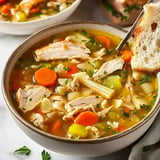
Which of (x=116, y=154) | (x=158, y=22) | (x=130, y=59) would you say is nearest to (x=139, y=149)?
(x=116, y=154)

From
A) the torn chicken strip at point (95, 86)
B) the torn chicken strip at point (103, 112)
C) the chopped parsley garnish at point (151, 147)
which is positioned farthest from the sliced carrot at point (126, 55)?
the chopped parsley garnish at point (151, 147)

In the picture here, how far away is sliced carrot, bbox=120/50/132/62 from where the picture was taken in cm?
263

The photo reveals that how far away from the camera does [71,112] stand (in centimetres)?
233

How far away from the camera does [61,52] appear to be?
8.70 feet

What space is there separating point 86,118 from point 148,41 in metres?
0.67

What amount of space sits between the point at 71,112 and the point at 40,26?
34.7 inches

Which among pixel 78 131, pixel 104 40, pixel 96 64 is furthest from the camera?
pixel 104 40

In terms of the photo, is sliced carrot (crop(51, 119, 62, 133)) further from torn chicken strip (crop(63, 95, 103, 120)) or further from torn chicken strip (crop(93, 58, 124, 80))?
torn chicken strip (crop(93, 58, 124, 80))

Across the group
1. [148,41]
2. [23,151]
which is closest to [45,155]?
[23,151]

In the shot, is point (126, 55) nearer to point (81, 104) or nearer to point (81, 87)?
point (81, 87)

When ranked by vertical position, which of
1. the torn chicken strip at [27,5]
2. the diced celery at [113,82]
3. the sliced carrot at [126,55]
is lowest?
the diced celery at [113,82]

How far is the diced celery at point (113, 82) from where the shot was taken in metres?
2.47

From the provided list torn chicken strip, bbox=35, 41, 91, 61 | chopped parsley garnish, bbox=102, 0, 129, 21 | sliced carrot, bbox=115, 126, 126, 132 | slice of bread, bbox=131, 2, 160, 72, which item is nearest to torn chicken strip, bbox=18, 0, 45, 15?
chopped parsley garnish, bbox=102, 0, 129, 21

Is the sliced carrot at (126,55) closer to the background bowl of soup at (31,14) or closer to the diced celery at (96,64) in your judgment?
the diced celery at (96,64)
